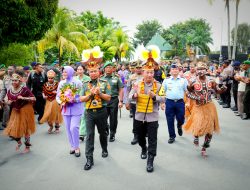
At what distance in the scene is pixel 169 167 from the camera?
18.9 ft

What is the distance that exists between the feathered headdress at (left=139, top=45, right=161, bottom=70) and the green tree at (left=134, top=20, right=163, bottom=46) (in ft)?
326

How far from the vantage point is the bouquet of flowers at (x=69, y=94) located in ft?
21.2

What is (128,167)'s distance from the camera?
18.9 feet

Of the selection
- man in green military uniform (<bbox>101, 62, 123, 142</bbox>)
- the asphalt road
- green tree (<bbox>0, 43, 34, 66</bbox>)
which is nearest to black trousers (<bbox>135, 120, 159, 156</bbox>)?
the asphalt road

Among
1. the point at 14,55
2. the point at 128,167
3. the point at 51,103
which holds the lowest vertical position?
the point at 128,167

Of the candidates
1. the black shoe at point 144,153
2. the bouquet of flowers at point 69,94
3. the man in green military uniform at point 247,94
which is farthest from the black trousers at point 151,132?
the man in green military uniform at point 247,94

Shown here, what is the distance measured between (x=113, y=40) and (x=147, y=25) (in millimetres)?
63858

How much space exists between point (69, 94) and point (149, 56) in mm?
2109

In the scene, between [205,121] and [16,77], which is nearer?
[205,121]

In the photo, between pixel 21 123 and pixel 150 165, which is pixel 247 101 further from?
pixel 21 123

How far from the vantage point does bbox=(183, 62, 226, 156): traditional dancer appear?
6277 millimetres

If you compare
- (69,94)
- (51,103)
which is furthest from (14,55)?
(69,94)

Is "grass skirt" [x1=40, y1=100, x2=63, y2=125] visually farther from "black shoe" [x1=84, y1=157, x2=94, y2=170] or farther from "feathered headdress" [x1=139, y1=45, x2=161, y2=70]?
"feathered headdress" [x1=139, y1=45, x2=161, y2=70]

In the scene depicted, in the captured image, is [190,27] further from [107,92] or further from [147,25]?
[107,92]
